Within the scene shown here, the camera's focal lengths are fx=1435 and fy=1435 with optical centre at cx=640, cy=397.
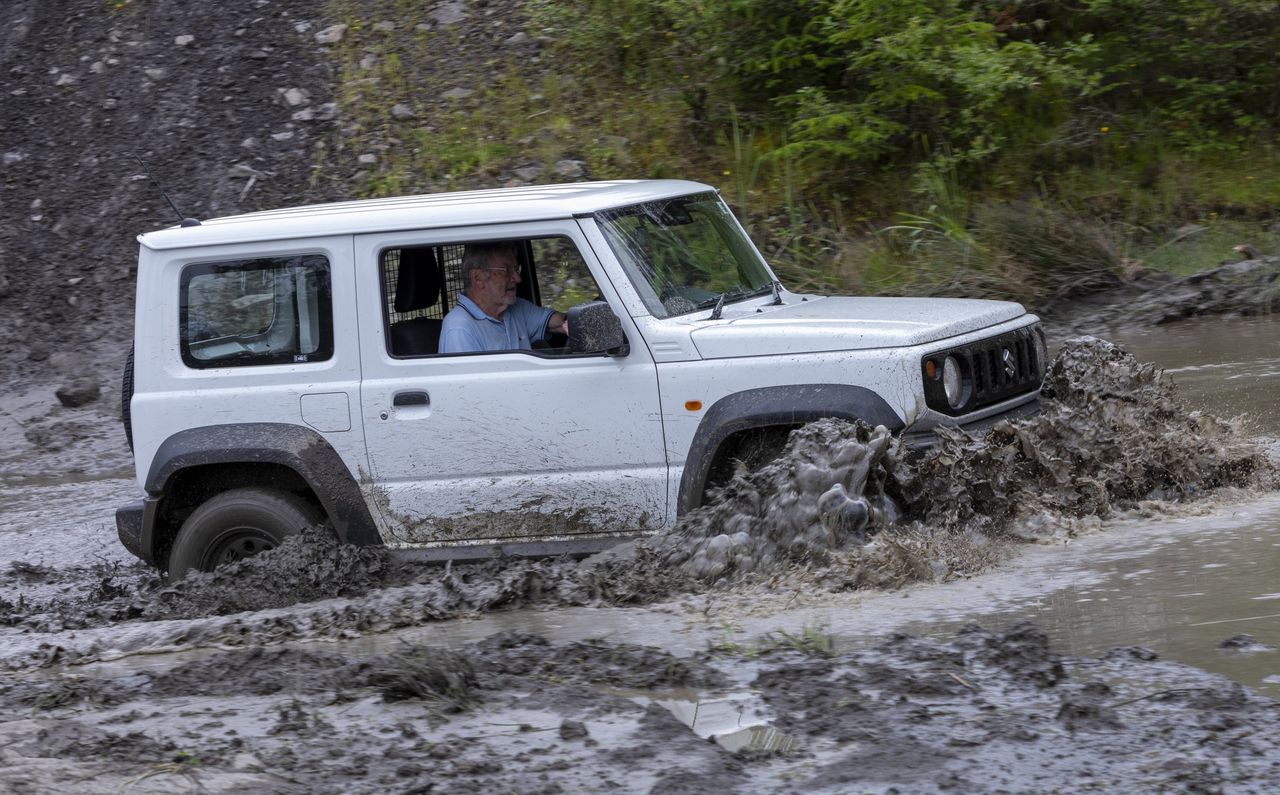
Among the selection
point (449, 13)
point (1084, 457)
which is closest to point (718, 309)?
point (1084, 457)

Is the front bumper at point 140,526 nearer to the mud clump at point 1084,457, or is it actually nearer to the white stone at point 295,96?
the mud clump at point 1084,457

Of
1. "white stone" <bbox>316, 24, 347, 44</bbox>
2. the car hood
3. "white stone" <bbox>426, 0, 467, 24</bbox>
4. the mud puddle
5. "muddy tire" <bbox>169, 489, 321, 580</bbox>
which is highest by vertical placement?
"white stone" <bbox>426, 0, 467, 24</bbox>

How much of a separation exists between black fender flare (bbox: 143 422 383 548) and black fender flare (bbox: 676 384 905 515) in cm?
136

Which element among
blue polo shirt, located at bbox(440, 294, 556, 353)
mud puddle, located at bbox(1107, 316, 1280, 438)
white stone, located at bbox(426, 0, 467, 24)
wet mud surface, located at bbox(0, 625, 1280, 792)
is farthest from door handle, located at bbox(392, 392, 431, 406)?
white stone, located at bbox(426, 0, 467, 24)

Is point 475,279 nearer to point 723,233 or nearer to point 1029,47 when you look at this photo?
point 723,233

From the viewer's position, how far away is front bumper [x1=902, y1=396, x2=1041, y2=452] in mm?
5168

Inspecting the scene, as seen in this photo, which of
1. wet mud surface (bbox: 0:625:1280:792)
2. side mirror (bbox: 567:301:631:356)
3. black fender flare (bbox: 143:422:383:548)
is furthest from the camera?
black fender flare (bbox: 143:422:383:548)

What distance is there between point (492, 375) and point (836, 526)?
145 centimetres

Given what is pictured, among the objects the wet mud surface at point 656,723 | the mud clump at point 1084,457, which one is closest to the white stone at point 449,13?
the mud clump at point 1084,457

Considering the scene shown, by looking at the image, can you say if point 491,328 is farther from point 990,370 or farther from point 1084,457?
point 1084,457

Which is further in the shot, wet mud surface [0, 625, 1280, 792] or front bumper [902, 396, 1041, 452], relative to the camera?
front bumper [902, 396, 1041, 452]

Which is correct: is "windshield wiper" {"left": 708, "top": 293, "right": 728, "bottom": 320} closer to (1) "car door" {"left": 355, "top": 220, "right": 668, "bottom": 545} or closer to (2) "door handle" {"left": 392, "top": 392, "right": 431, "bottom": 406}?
(1) "car door" {"left": 355, "top": 220, "right": 668, "bottom": 545}

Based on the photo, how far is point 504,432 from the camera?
18.4 feet

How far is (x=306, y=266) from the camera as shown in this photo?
5820 millimetres
